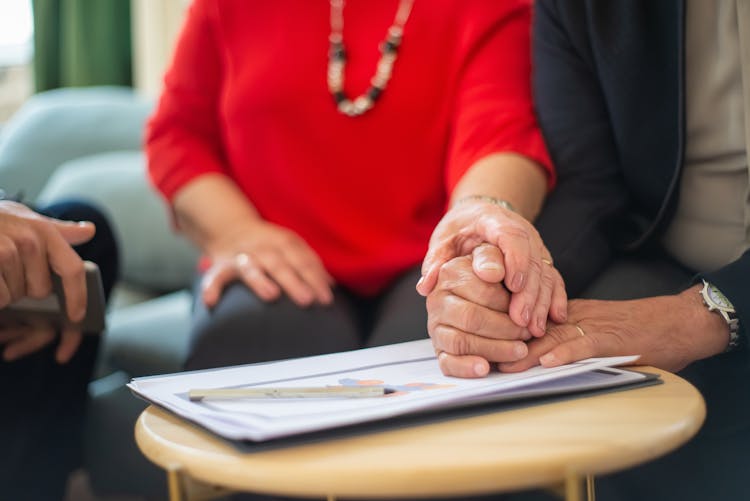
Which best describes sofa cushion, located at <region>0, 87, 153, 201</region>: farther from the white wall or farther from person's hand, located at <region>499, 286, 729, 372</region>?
person's hand, located at <region>499, 286, 729, 372</region>

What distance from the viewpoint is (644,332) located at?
722mm

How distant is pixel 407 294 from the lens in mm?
987

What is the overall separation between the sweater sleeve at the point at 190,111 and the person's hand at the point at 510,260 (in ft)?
1.84

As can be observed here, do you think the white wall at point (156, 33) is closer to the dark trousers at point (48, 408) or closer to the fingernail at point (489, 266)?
the dark trousers at point (48, 408)

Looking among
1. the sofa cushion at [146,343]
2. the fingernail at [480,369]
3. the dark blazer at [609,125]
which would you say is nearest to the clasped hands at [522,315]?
the fingernail at [480,369]

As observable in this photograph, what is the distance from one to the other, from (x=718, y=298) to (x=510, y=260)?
8.3 inches

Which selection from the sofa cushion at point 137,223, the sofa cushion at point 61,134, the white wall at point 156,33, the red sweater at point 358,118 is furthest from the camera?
the white wall at point 156,33

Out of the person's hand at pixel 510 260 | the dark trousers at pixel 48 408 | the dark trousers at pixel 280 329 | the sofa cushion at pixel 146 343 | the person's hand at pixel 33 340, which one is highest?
the person's hand at pixel 510 260

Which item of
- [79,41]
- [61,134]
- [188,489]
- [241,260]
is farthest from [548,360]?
[79,41]

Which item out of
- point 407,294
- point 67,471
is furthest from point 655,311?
point 67,471

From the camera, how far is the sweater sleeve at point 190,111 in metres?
1.23

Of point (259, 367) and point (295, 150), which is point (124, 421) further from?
point (259, 367)

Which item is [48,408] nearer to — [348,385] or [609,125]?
[348,385]

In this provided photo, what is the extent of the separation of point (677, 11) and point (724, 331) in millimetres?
350
